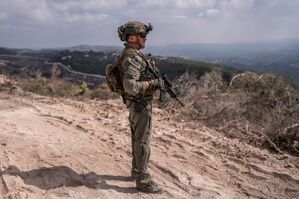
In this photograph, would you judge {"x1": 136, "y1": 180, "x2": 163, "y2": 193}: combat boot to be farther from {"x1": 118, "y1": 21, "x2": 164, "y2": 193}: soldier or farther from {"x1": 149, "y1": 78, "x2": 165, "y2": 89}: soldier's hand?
{"x1": 149, "y1": 78, "x2": 165, "y2": 89}: soldier's hand

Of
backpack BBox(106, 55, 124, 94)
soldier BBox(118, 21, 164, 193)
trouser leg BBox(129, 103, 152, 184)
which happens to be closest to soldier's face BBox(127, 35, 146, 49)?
soldier BBox(118, 21, 164, 193)

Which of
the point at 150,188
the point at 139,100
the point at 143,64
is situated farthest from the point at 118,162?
the point at 143,64

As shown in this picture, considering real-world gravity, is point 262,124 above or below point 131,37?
below

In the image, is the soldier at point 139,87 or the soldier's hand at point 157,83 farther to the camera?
the soldier's hand at point 157,83

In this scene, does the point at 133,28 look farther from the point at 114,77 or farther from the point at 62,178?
the point at 62,178

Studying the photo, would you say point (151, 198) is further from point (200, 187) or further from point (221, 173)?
point (221, 173)

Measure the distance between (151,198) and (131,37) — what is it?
1.87 metres

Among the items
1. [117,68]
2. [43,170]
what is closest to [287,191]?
[117,68]

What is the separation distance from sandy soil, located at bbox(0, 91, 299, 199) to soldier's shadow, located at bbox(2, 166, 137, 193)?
0.04 feet

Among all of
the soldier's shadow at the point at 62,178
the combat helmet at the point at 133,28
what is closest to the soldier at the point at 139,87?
the combat helmet at the point at 133,28

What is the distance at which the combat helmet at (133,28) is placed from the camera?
4402mm

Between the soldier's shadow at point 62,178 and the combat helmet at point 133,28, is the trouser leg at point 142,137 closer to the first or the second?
the soldier's shadow at point 62,178

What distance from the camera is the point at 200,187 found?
499 cm

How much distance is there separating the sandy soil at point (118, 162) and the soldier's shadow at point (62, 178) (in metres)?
0.01
